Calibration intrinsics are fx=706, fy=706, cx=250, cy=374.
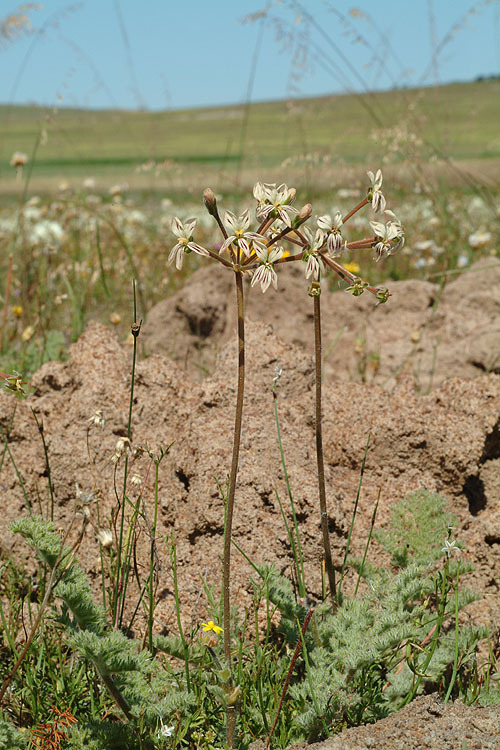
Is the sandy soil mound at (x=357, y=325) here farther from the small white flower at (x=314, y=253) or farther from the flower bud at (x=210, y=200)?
the flower bud at (x=210, y=200)

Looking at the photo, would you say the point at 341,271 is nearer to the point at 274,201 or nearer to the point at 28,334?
the point at 274,201

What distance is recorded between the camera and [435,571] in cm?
191

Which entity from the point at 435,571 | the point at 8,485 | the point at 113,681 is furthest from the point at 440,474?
the point at 8,485

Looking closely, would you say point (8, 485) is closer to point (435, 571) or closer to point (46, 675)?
point (46, 675)

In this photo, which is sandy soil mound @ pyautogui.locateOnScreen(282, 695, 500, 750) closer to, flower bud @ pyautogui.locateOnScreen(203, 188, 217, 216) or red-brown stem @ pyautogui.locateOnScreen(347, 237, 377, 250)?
red-brown stem @ pyautogui.locateOnScreen(347, 237, 377, 250)

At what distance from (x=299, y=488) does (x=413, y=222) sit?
5.36m

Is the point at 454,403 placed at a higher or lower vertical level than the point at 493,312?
lower

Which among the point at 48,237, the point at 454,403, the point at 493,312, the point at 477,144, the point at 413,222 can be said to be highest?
the point at 477,144

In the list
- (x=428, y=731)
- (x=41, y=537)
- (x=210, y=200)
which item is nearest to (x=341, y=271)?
(x=210, y=200)

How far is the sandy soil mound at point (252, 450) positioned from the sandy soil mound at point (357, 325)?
0.76 metres

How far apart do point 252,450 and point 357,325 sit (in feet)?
5.31

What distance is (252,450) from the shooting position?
7.14ft

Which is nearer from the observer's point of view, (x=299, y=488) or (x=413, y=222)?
(x=299, y=488)

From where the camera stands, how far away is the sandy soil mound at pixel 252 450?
80.6 inches
